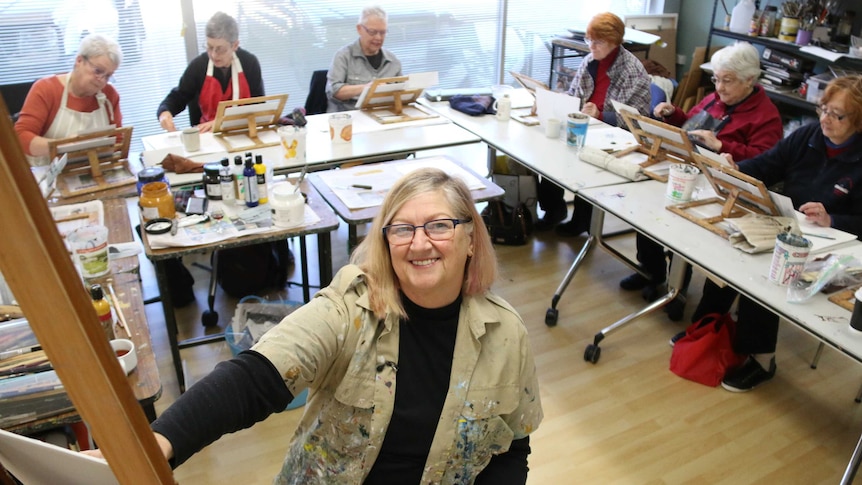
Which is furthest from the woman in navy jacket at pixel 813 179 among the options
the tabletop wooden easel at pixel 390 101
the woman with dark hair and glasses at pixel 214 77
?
the woman with dark hair and glasses at pixel 214 77

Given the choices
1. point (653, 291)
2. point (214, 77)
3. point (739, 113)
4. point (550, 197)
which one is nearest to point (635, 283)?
point (653, 291)

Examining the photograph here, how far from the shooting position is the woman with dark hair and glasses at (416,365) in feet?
4.42

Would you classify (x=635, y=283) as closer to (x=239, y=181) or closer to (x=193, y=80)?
(x=239, y=181)

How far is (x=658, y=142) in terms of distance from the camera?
2.97 m

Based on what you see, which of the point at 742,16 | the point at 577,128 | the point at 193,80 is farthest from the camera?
the point at 742,16

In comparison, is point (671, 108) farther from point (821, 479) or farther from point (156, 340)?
point (156, 340)

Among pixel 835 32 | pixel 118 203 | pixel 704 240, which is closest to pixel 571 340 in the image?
pixel 704 240

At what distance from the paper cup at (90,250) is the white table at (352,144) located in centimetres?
71

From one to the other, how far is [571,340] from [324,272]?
3.97ft

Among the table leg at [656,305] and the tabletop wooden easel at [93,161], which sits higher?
the tabletop wooden easel at [93,161]

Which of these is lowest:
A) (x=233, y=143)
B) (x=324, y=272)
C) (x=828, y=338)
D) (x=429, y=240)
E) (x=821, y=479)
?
(x=821, y=479)

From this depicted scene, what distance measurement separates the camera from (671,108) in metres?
3.51

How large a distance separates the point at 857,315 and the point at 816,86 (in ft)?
10.2

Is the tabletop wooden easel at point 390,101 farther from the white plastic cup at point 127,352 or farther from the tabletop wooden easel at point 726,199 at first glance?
the white plastic cup at point 127,352
